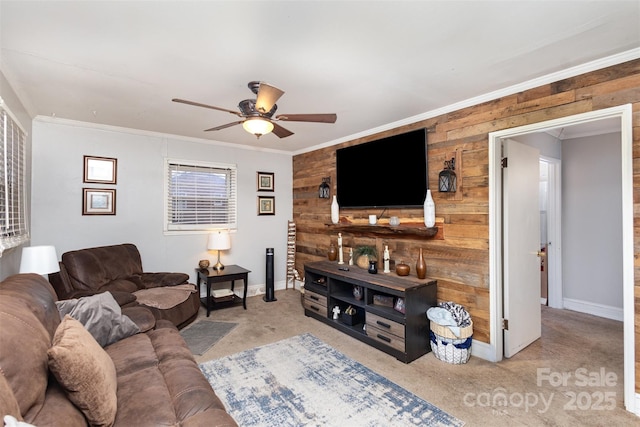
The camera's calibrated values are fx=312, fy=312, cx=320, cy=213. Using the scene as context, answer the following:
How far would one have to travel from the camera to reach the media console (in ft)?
9.67

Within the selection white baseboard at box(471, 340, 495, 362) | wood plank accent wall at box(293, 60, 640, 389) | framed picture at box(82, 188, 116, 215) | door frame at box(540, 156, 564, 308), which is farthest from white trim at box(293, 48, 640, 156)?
framed picture at box(82, 188, 116, 215)

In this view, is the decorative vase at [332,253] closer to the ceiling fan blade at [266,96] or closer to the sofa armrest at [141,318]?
the sofa armrest at [141,318]

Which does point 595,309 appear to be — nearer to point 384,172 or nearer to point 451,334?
point 451,334

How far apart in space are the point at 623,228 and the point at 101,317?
3.65 metres

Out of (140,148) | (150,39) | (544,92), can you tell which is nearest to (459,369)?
(544,92)

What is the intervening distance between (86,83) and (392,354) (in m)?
3.65

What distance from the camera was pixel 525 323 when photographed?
316 centimetres

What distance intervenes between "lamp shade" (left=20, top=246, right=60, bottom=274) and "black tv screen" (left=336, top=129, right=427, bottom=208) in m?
3.21

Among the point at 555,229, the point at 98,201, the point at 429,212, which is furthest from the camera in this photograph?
the point at 555,229

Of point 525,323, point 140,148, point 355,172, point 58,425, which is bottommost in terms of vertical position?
point 525,323

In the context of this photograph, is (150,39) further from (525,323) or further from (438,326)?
(525,323)

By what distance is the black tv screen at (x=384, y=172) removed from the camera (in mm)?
3477

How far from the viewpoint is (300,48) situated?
2.08 m

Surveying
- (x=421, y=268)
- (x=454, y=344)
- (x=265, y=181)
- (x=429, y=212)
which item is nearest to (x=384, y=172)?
(x=429, y=212)
